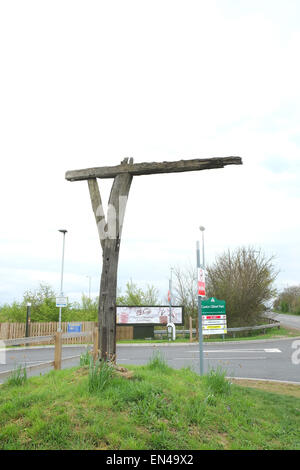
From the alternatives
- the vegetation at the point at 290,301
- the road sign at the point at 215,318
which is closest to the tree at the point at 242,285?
the road sign at the point at 215,318

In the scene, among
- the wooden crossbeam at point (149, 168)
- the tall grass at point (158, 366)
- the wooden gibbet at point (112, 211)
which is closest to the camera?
the wooden gibbet at point (112, 211)

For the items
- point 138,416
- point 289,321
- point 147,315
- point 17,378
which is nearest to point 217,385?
point 138,416

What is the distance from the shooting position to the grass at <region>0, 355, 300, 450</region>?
428cm

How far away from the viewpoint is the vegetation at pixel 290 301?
6085cm

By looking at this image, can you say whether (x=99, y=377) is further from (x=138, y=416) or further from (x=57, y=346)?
(x=57, y=346)

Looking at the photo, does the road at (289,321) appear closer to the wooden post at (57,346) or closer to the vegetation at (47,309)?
the vegetation at (47,309)

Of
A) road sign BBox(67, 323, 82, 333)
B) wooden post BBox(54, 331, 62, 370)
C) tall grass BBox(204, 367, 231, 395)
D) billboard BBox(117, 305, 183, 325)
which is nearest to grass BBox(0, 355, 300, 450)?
tall grass BBox(204, 367, 231, 395)

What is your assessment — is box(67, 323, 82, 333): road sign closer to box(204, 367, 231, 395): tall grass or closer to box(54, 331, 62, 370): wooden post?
box(54, 331, 62, 370): wooden post

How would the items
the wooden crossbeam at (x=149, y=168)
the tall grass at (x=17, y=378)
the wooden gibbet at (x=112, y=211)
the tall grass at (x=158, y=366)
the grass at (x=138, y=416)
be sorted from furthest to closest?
1. the tall grass at (x=158, y=366)
2. the wooden crossbeam at (x=149, y=168)
3. the wooden gibbet at (x=112, y=211)
4. the tall grass at (x=17, y=378)
5. the grass at (x=138, y=416)

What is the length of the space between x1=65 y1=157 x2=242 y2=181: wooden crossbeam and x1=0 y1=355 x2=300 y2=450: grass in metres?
3.51

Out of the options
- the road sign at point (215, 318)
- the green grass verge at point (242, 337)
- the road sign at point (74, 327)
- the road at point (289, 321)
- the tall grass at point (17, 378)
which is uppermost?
the road sign at point (215, 318)

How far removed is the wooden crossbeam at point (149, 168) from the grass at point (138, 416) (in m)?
3.51

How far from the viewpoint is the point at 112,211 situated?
23.0ft
